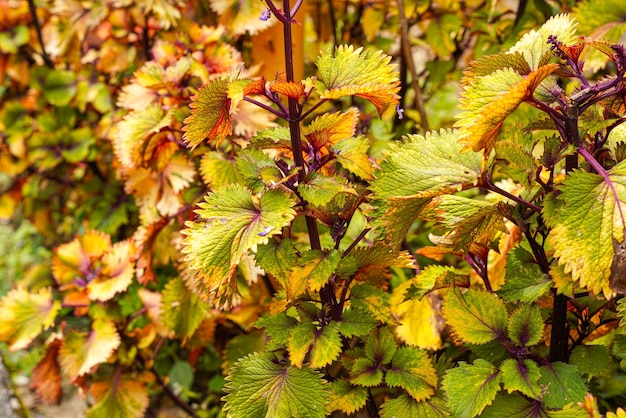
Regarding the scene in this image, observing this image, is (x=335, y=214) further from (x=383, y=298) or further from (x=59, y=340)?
(x=59, y=340)

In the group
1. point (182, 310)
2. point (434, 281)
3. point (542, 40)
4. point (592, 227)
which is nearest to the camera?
point (592, 227)

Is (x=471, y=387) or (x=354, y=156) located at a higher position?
(x=354, y=156)

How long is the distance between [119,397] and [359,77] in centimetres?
87

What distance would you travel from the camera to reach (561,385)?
0.69m

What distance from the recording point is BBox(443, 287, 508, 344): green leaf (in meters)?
0.71

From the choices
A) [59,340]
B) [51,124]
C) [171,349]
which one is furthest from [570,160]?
[51,124]

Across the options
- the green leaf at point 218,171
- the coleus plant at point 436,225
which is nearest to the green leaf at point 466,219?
the coleus plant at point 436,225

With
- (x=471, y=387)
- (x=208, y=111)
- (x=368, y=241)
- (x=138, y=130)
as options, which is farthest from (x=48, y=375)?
(x=471, y=387)

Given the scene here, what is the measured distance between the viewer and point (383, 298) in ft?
2.56

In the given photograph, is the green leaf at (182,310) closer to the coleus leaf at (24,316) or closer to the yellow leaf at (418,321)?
the coleus leaf at (24,316)

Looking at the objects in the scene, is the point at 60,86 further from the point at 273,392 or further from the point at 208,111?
the point at 273,392

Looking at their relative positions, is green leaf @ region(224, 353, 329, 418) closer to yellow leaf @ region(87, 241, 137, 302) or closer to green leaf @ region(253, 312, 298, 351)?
green leaf @ region(253, 312, 298, 351)

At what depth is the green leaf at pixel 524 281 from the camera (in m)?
0.70

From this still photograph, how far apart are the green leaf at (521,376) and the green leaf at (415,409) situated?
0.09 meters
